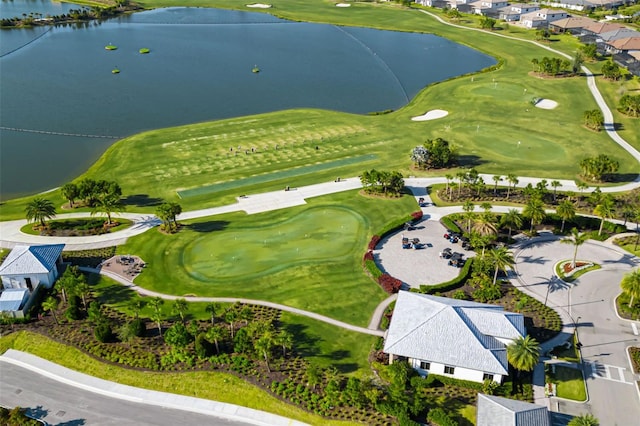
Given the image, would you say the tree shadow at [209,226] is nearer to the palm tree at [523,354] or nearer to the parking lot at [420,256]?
the parking lot at [420,256]

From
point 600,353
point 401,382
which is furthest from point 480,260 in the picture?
point 401,382

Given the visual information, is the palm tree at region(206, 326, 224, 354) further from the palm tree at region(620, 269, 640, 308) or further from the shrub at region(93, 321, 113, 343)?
the palm tree at region(620, 269, 640, 308)

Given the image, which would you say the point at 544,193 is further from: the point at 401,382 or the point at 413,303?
the point at 401,382

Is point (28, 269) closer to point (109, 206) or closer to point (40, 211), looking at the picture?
point (40, 211)

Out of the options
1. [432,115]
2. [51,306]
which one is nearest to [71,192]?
[51,306]

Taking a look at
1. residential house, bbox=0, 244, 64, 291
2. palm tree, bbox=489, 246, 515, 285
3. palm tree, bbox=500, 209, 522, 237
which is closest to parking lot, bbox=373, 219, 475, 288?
palm tree, bbox=489, 246, 515, 285
